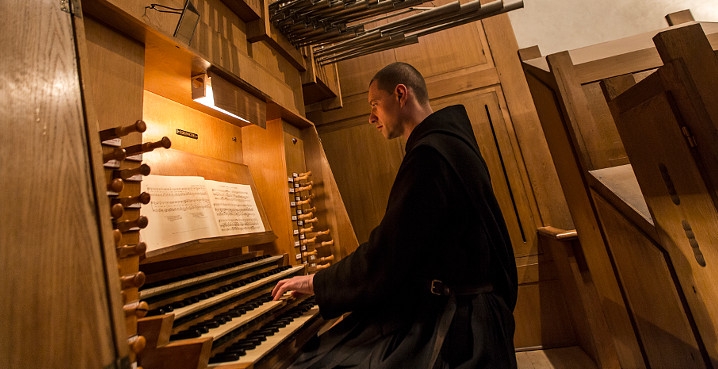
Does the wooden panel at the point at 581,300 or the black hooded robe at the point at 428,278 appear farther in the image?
the wooden panel at the point at 581,300

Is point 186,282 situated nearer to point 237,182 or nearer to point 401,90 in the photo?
point 237,182

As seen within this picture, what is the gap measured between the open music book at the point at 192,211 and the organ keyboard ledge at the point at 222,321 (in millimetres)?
180

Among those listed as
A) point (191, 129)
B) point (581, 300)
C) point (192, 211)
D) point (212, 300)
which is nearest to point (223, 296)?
point (212, 300)

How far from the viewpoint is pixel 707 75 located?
116cm

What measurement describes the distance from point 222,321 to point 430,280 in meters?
0.82

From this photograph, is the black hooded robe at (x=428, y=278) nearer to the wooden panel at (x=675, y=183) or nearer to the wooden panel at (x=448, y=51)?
the wooden panel at (x=675, y=183)

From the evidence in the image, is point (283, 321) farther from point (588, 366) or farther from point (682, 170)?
point (588, 366)

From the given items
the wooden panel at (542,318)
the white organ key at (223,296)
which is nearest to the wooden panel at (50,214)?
the white organ key at (223,296)

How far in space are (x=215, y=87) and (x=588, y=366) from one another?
129 inches

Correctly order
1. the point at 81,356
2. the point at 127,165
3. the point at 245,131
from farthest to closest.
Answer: the point at 245,131, the point at 127,165, the point at 81,356

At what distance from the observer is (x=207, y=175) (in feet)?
5.98

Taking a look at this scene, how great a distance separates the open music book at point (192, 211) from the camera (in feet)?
4.45

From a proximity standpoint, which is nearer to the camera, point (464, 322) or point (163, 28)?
point (464, 322)

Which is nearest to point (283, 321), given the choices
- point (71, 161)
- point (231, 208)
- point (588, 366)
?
point (231, 208)
